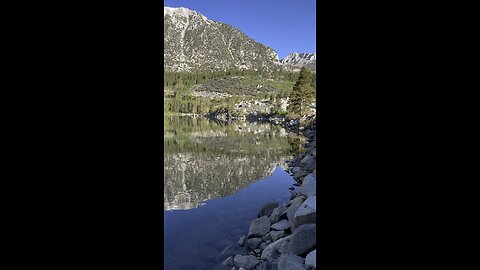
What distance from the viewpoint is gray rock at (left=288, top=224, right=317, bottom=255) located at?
4.89 metres

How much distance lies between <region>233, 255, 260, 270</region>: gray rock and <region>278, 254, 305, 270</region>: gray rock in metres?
0.78

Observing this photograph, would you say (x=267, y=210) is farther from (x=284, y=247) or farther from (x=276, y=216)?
(x=284, y=247)

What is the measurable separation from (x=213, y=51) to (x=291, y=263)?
17586cm

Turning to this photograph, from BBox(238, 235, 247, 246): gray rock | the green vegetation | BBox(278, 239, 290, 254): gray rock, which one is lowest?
BBox(238, 235, 247, 246): gray rock

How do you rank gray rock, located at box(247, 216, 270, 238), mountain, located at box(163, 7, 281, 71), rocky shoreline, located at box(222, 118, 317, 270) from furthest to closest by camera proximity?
mountain, located at box(163, 7, 281, 71), gray rock, located at box(247, 216, 270, 238), rocky shoreline, located at box(222, 118, 317, 270)

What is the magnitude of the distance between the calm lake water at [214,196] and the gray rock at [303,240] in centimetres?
139

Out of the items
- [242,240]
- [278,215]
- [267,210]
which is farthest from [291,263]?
[267,210]

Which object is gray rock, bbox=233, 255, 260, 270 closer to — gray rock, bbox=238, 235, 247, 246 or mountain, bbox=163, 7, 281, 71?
gray rock, bbox=238, 235, 247, 246

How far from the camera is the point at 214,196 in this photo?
1057 centimetres

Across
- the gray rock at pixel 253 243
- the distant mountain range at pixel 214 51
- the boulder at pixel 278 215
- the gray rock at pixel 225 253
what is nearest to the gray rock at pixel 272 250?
the gray rock at pixel 253 243

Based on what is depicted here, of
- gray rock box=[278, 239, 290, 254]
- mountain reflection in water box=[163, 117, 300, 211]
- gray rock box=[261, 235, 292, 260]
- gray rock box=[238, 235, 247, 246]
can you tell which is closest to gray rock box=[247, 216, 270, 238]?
gray rock box=[238, 235, 247, 246]
